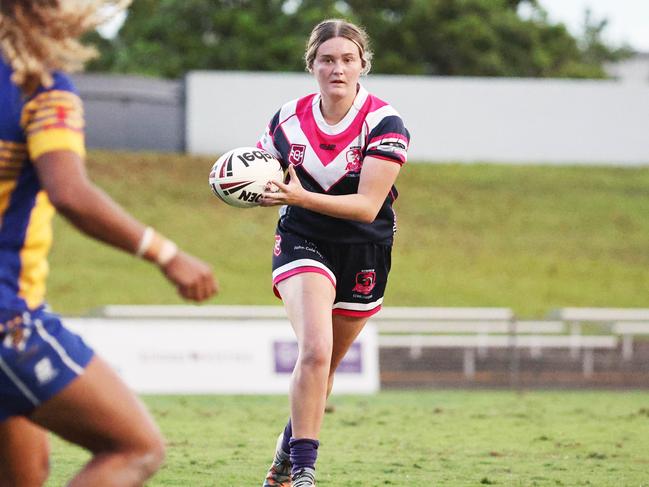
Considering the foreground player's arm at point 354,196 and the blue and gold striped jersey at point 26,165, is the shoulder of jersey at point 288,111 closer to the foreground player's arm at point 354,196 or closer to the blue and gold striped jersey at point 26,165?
the foreground player's arm at point 354,196

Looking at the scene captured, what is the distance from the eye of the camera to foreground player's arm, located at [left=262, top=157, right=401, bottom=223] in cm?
577

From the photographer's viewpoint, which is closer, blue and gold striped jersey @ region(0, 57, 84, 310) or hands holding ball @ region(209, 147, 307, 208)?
blue and gold striped jersey @ region(0, 57, 84, 310)

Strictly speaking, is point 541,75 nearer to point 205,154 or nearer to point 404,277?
point 205,154

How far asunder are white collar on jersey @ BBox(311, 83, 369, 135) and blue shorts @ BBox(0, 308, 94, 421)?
2.96m

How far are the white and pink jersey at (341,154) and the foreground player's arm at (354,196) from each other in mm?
81

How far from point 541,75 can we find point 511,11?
122 inches

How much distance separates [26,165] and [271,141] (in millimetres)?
2935

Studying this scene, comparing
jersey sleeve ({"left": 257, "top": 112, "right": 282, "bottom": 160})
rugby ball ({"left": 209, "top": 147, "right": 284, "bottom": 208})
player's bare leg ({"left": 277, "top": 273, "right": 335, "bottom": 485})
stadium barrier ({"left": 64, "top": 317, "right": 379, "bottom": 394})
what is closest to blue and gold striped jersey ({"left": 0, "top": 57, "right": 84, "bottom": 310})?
rugby ball ({"left": 209, "top": 147, "right": 284, "bottom": 208})

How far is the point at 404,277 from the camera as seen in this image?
31234mm

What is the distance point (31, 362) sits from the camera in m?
3.71

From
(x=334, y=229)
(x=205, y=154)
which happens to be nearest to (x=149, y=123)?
(x=205, y=154)

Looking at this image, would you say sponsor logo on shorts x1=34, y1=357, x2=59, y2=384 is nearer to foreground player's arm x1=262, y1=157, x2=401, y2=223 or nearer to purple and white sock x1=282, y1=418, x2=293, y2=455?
foreground player's arm x1=262, y1=157, x2=401, y2=223

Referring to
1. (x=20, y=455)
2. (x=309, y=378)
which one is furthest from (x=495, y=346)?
(x=20, y=455)

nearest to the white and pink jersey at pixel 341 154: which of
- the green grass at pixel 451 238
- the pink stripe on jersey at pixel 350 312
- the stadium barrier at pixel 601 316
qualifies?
the pink stripe on jersey at pixel 350 312
